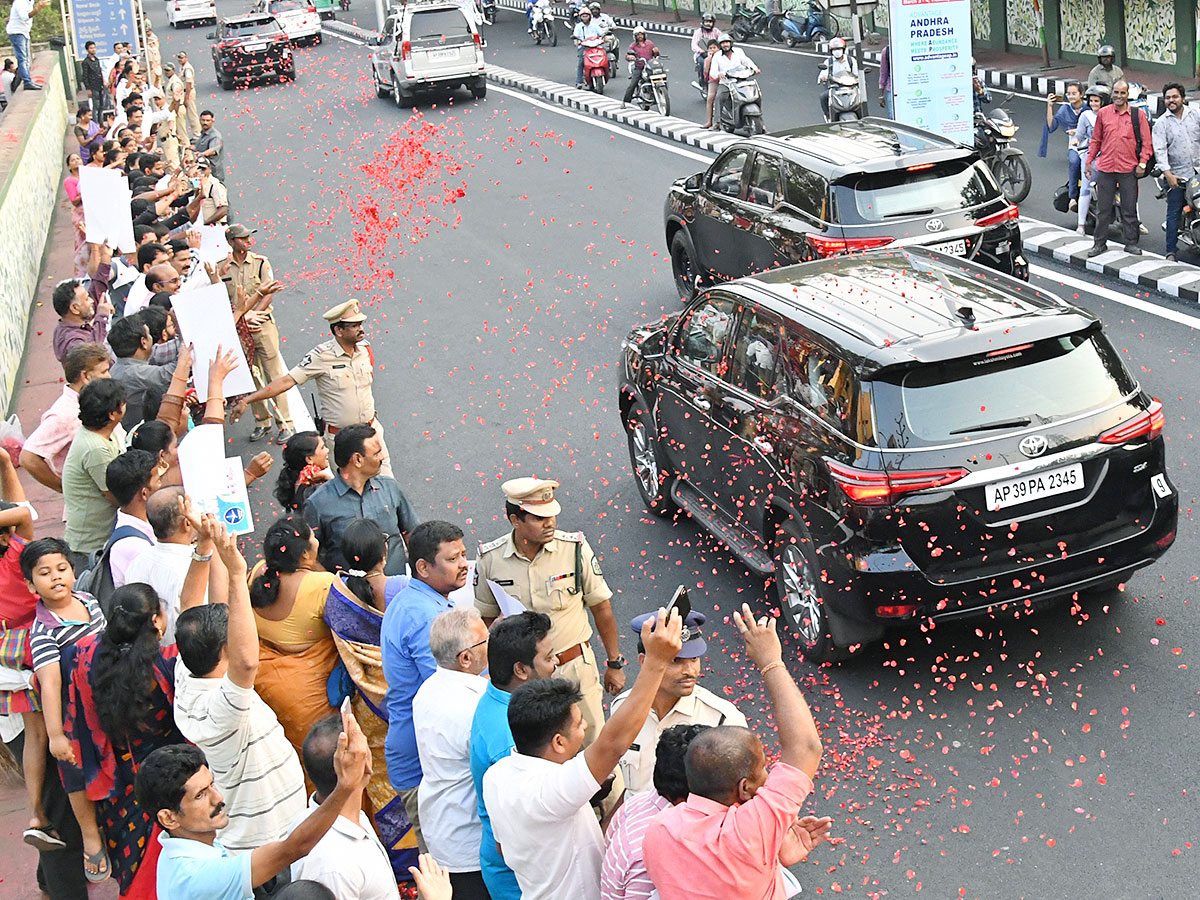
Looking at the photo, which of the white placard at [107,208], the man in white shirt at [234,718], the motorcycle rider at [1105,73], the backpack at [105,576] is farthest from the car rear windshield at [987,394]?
the motorcycle rider at [1105,73]

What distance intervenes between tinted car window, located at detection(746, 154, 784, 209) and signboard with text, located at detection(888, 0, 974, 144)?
211 inches

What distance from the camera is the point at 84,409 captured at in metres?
7.29

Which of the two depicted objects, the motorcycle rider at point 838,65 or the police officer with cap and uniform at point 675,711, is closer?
the police officer with cap and uniform at point 675,711

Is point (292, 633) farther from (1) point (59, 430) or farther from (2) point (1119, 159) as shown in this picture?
(2) point (1119, 159)

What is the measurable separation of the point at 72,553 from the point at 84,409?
75 centimetres

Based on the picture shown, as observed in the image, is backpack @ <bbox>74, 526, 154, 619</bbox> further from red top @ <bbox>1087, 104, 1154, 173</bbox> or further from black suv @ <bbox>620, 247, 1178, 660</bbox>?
red top @ <bbox>1087, 104, 1154, 173</bbox>

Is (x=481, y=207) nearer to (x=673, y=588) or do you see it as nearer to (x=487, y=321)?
(x=487, y=321)

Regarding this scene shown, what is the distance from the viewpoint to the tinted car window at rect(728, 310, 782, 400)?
304 inches

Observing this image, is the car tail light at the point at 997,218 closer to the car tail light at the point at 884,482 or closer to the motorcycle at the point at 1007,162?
the motorcycle at the point at 1007,162

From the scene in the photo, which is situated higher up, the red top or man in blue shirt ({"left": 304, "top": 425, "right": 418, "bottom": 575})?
the red top

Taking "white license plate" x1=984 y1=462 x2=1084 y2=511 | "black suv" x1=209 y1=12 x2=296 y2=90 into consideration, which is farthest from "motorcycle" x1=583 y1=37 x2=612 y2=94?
"white license plate" x1=984 y1=462 x2=1084 y2=511

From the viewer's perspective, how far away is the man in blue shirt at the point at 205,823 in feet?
13.8

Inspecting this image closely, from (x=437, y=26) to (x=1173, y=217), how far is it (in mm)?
18451

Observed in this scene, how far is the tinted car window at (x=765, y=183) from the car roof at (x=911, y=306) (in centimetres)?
386
